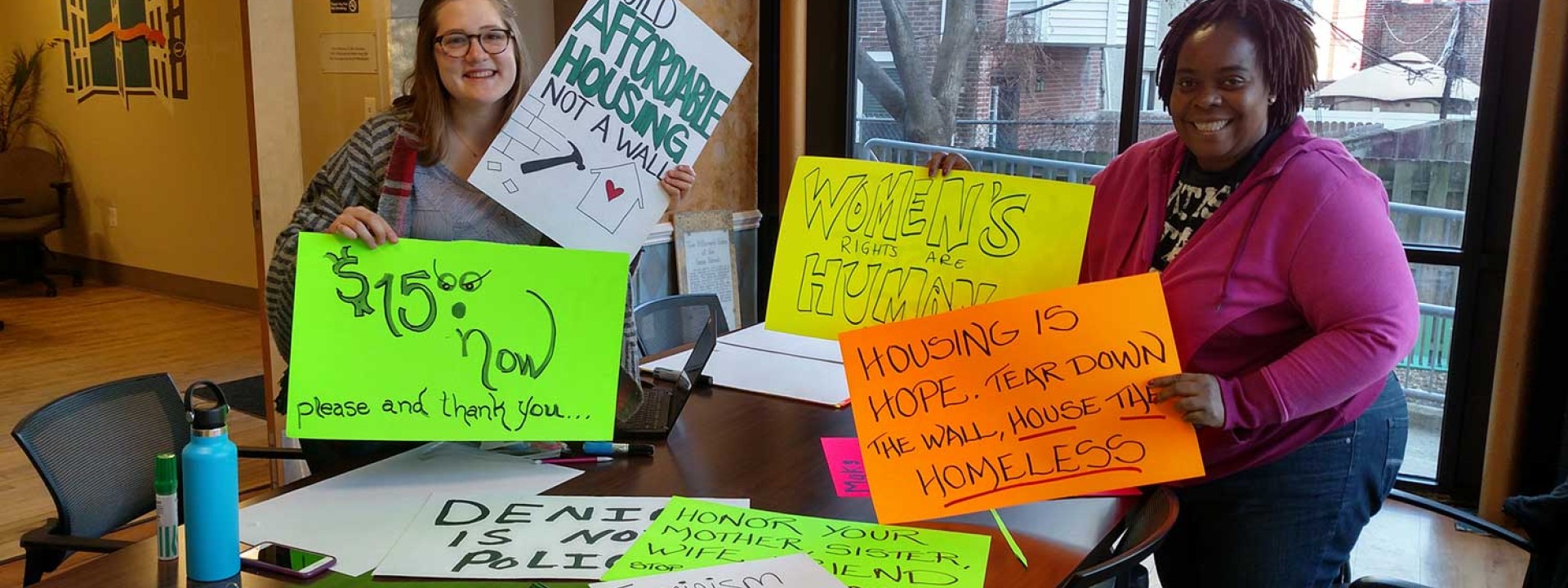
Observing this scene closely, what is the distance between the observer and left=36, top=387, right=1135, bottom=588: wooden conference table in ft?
4.00

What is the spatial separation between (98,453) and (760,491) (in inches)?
42.1

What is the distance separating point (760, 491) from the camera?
4.91ft

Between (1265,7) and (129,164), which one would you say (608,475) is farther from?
(129,164)

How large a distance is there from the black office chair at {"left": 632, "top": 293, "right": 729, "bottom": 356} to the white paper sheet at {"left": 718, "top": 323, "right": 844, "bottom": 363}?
0.16m

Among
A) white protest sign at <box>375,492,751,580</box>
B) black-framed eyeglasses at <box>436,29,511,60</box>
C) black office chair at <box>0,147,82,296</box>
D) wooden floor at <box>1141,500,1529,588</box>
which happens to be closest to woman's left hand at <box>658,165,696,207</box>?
black-framed eyeglasses at <box>436,29,511,60</box>

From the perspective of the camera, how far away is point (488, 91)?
5.51ft

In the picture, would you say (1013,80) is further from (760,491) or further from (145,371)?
(145,371)

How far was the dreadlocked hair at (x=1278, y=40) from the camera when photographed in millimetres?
1506

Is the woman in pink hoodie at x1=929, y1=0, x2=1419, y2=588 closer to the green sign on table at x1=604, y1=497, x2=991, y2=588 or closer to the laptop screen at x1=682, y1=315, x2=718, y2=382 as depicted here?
the green sign on table at x1=604, y1=497, x2=991, y2=588

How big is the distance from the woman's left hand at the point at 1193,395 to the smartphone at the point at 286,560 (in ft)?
3.19

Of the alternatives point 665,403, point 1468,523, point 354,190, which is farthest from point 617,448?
point 1468,523

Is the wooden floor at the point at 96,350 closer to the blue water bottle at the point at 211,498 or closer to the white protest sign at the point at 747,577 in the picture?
the blue water bottle at the point at 211,498

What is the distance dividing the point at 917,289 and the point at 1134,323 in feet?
1.37

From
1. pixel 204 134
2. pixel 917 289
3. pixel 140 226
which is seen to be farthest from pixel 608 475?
pixel 140 226
